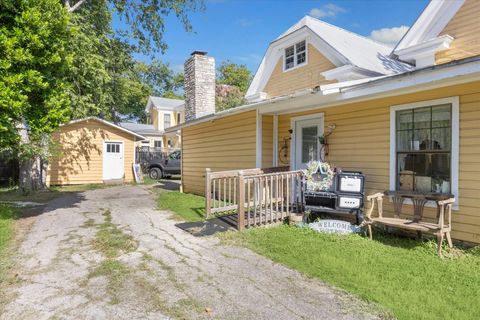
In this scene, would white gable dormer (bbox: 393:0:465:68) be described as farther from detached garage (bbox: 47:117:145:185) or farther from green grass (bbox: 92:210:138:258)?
detached garage (bbox: 47:117:145:185)

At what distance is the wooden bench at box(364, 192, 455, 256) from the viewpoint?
4.35 m

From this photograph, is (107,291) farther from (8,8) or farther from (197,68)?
(197,68)

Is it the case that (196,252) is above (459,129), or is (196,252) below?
below

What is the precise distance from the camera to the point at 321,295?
3.20 metres

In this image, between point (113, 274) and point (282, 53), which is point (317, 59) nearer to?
point (282, 53)

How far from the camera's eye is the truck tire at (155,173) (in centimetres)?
1838

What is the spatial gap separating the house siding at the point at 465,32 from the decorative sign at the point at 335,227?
14.8ft

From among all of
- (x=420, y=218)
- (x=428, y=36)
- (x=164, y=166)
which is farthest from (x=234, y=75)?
(x=420, y=218)

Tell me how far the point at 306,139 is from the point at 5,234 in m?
6.41

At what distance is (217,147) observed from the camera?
9969 millimetres

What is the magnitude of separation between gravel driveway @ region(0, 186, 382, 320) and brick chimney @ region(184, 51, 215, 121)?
7.42 meters

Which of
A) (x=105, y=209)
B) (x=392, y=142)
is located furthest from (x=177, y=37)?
(x=392, y=142)

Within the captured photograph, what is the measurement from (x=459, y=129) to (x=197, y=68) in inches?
371

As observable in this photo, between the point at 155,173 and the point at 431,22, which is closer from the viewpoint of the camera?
the point at 431,22
